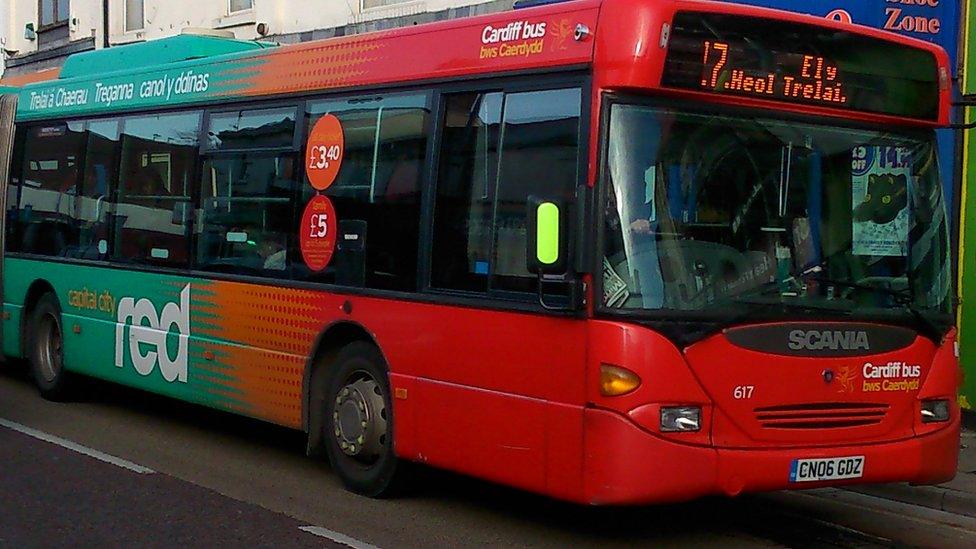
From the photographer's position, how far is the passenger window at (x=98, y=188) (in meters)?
12.4

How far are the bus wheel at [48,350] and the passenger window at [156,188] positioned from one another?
1536 mm

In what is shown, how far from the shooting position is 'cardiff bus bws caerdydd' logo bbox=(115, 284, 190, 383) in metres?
11.1

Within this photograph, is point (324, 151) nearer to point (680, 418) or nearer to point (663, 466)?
point (680, 418)

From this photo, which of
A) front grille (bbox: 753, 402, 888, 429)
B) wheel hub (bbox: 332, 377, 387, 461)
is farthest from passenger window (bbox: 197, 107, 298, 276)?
front grille (bbox: 753, 402, 888, 429)

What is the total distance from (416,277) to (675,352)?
2.02m

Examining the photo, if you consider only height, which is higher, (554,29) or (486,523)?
(554,29)

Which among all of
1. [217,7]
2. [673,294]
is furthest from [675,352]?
[217,7]

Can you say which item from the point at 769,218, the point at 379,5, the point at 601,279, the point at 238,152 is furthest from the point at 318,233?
the point at 379,5

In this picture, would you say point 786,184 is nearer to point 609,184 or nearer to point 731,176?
point 731,176

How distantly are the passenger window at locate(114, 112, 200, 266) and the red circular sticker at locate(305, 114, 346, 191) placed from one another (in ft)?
5.68

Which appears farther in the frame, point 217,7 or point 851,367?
point 217,7

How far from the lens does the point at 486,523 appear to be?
8539 mm

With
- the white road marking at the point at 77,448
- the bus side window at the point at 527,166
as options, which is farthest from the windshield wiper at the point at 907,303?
the white road marking at the point at 77,448

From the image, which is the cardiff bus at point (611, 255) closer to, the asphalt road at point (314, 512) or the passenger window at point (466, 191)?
the passenger window at point (466, 191)
